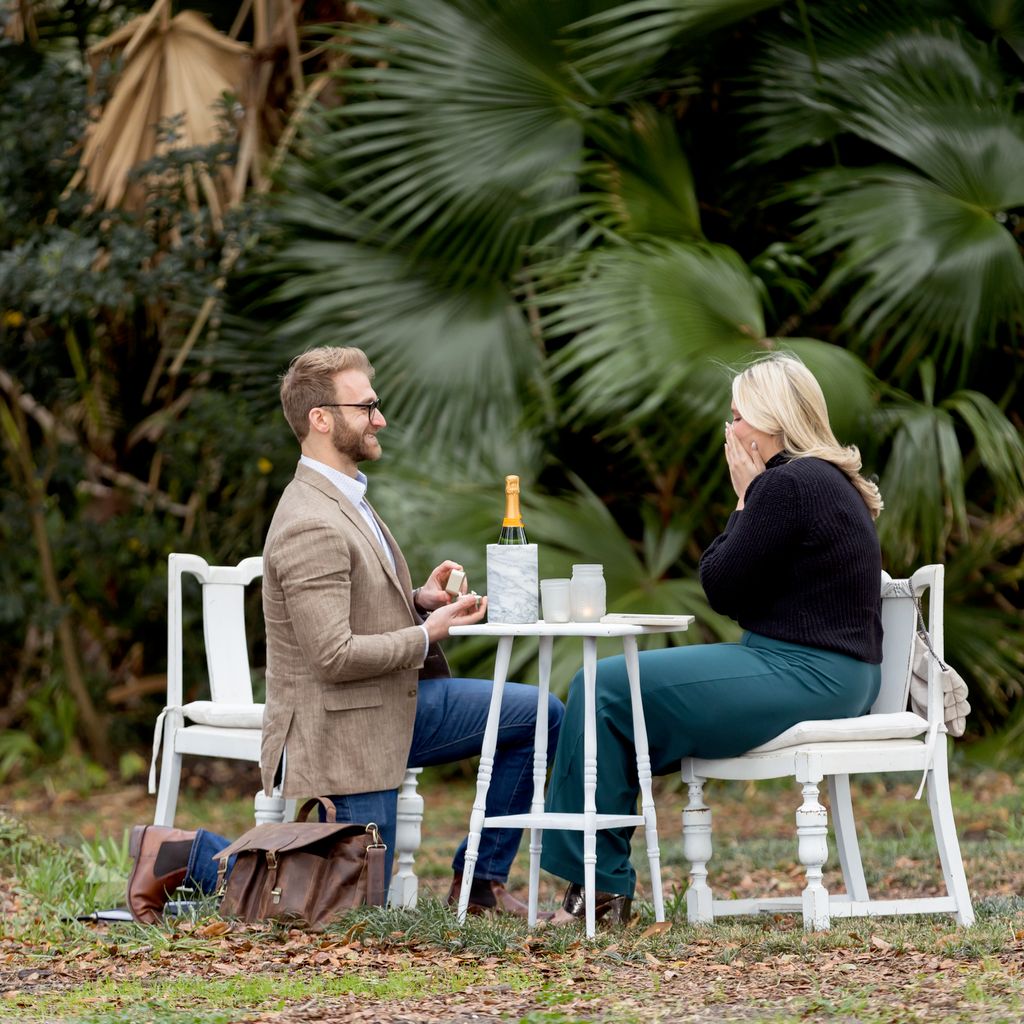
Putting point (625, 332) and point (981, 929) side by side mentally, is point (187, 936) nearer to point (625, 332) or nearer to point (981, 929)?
point (981, 929)

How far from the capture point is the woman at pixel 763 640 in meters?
4.26

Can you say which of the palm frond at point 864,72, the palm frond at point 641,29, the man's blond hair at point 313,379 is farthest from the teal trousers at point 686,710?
the palm frond at point 641,29

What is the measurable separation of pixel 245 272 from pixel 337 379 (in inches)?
137

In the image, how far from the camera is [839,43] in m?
6.89

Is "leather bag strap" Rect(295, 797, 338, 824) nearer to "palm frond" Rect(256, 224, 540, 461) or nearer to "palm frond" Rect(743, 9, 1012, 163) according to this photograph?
"palm frond" Rect(256, 224, 540, 461)

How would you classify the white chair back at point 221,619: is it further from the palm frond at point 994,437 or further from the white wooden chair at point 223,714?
the palm frond at point 994,437

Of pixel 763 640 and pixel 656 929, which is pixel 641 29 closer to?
pixel 763 640

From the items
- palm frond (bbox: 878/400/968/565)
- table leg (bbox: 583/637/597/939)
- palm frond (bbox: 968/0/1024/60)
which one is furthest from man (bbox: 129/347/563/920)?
palm frond (bbox: 968/0/1024/60)

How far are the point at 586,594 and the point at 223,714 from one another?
1190 millimetres

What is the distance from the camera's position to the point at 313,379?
446 centimetres

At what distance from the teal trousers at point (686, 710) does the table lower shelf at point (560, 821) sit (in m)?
0.11

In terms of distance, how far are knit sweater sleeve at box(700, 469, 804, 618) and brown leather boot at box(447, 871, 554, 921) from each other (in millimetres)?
978

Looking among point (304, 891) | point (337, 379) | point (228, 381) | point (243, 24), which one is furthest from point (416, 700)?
point (243, 24)

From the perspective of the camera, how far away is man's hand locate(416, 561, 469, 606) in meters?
4.59
